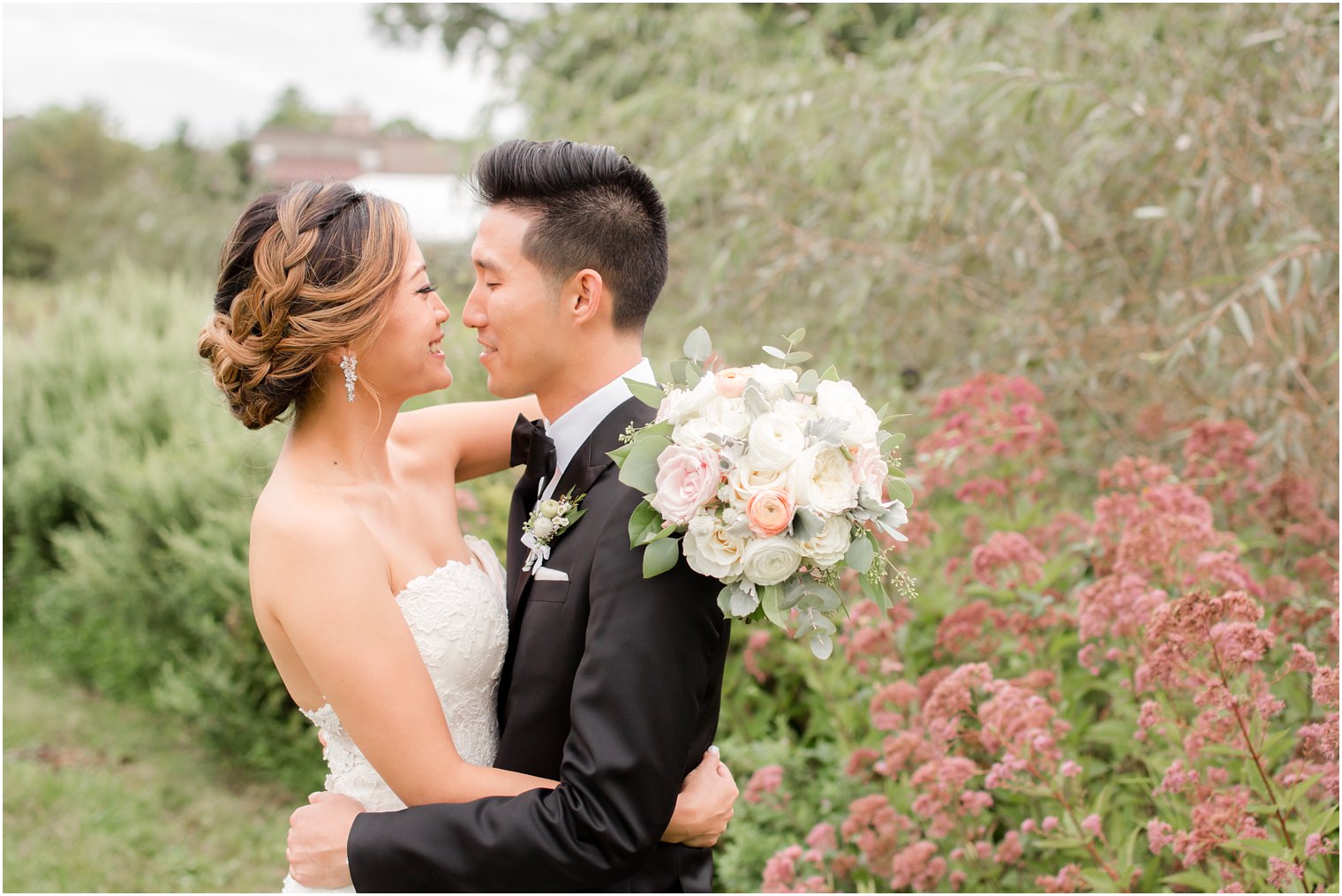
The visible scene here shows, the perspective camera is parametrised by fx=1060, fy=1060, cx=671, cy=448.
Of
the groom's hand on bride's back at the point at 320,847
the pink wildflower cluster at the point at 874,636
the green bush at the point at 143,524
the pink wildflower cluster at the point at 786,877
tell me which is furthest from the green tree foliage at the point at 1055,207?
the groom's hand on bride's back at the point at 320,847

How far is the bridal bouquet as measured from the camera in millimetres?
1745

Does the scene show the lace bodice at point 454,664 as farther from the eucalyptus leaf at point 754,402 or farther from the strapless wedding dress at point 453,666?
the eucalyptus leaf at point 754,402

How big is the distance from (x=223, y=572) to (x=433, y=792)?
418 cm

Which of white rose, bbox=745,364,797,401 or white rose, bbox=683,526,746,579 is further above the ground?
white rose, bbox=745,364,797,401

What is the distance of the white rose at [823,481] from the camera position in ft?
5.73

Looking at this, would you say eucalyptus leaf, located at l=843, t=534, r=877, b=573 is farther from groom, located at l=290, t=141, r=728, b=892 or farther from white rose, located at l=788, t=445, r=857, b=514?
groom, located at l=290, t=141, r=728, b=892

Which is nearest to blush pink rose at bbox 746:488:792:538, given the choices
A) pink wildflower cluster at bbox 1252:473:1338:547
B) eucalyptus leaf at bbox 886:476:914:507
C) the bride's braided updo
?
eucalyptus leaf at bbox 886:476:914:507

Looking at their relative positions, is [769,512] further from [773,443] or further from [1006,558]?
[1006,558]

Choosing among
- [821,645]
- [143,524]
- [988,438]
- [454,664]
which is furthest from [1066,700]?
[143,524]

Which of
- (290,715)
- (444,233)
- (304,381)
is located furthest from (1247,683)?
(444,233)

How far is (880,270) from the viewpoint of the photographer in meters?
5.15

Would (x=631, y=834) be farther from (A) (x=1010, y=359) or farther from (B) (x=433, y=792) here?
(A) (x=1010, y=359)

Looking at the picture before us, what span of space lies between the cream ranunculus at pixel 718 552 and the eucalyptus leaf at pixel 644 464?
0.42ft

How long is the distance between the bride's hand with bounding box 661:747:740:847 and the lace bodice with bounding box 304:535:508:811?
500 millimetres
